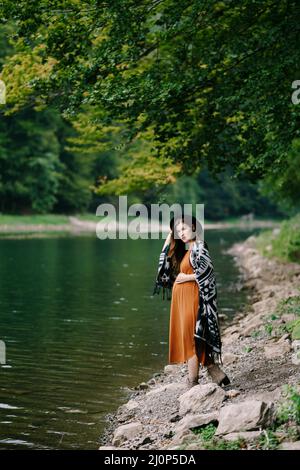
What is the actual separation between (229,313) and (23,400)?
28.1 feet

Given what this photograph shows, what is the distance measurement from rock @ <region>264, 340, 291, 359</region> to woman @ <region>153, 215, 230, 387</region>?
1.26 meters

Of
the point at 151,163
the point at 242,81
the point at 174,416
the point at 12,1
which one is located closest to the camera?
the point at 174,416

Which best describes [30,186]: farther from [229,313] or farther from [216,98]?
[216,98]

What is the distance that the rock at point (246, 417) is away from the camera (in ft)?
21.6

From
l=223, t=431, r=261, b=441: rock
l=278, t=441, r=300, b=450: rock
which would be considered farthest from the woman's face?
l=278, t=441, r=300, b=450: rock

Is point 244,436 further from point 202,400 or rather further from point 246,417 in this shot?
point 202,400

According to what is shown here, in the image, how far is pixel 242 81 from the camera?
12.2m

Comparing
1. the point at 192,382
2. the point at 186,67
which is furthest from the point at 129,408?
the point at 186,67

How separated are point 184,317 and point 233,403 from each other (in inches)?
58.2

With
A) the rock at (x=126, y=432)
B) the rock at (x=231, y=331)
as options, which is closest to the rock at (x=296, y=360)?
the rock at (x=126, y=432)

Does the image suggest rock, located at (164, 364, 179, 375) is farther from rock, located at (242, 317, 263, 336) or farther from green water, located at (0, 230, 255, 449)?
rock, located at (242, 317, 263, 336)

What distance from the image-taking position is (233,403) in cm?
770

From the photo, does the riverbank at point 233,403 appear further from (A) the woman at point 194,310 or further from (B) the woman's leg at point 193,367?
(A) the woman at point 194,310
